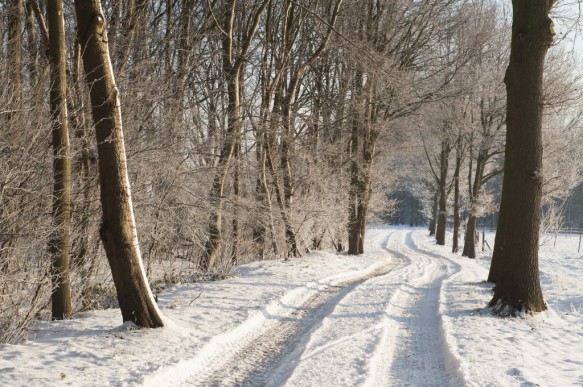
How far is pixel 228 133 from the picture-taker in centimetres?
1394

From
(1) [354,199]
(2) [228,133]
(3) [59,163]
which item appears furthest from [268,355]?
(1) [354,199]

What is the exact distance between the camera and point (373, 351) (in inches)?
246

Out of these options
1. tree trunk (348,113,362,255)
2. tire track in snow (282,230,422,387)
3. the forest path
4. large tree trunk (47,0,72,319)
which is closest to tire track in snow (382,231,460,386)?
the forest path

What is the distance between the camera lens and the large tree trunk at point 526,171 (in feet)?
28.1

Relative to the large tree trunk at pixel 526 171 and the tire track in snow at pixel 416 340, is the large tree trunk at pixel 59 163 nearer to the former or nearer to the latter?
the tire track in snow at pixel 416 340

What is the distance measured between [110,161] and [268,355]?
10.9 ft

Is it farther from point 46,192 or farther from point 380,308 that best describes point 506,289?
point 46,192

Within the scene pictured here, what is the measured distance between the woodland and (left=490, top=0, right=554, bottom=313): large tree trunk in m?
0.03

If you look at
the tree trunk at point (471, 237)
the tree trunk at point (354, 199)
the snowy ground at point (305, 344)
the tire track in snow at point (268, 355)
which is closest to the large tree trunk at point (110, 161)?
the snowy ground at point (305, 344)

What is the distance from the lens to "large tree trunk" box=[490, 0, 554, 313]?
28.1ft

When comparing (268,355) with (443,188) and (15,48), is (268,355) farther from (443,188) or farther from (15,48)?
(443,188)

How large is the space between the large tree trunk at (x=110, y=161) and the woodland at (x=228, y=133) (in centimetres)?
2

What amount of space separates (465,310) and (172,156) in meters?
7.39

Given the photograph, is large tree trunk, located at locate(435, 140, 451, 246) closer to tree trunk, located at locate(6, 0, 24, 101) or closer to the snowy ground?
the snowy ground
